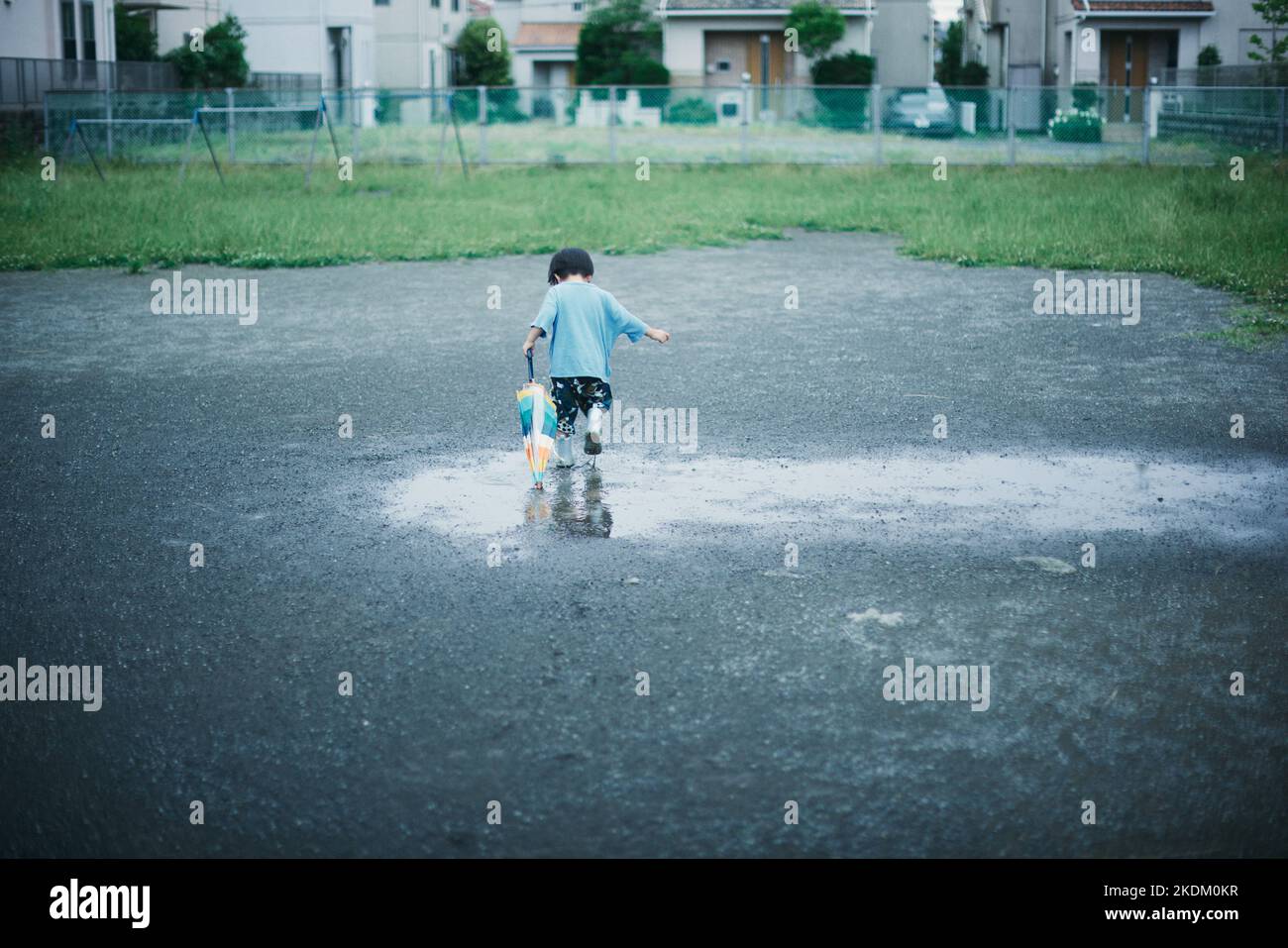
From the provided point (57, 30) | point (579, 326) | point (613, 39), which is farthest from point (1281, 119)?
point (613, 39)

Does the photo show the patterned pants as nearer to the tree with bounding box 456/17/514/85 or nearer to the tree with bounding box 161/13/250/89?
the tree with bounding box 161/13/250/89

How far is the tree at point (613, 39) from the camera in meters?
49.8

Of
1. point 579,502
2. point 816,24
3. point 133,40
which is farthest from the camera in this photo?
point 816,24

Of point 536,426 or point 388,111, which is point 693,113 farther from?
point 536,426

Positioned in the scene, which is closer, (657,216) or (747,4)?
(657,216)

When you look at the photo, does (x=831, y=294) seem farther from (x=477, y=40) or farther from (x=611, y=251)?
(x=477, y=40)

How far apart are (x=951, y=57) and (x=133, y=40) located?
1213 inches

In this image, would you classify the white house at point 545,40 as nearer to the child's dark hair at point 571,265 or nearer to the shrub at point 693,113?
the shrub at point 693,113

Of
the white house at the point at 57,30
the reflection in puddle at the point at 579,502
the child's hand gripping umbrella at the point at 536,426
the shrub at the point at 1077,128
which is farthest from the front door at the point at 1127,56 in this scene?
the child's hand gripping umbrella at the point at 536,426

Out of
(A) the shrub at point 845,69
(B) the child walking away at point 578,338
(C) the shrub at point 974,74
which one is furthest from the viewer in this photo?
(C) the shrub at point 974,74

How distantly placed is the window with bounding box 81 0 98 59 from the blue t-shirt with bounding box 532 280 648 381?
3055 cm

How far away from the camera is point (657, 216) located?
19.6 metres

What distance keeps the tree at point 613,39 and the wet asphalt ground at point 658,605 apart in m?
41.4

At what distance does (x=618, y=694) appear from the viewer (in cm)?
457
